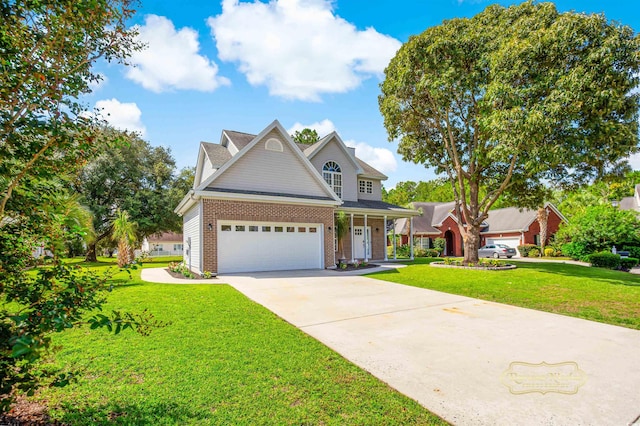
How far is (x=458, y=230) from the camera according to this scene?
1414 inches

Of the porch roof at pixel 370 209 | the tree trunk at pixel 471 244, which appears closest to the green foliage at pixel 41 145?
the porch roof at pixel 370 209

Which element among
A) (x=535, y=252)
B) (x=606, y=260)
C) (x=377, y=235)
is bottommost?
(x=535, y=252)

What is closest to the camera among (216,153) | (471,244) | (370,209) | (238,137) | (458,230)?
(471,244)

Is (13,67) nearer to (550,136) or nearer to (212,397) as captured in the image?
(212,397)

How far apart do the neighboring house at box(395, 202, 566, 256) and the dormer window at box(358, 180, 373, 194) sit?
12.6m

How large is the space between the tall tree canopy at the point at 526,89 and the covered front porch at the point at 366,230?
5076 mm

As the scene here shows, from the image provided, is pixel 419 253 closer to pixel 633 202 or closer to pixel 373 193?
pixel 373 193

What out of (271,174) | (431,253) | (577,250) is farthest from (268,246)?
(431,253)

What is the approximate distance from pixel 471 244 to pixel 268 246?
34.6 feet

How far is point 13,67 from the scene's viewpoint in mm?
2480

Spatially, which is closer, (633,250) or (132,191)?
(633,250)

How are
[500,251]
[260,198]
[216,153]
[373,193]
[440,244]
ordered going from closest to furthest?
[260,198]
[216,153]
[373,193]
[500,251]
[440,244]

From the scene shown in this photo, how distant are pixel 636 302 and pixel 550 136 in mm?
6995

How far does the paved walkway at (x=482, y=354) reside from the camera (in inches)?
126
